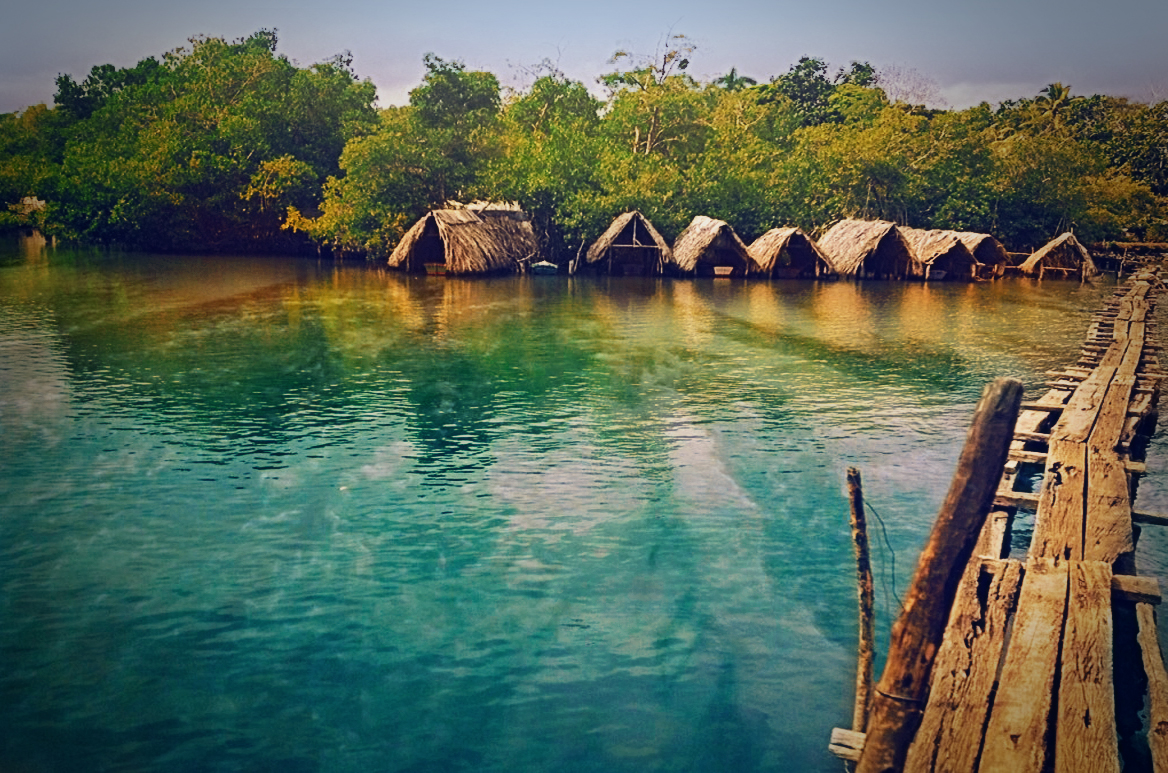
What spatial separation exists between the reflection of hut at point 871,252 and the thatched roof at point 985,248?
2098 mm

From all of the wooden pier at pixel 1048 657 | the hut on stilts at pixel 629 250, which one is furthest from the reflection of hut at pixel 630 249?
the wooden pier at pixel 1048 657

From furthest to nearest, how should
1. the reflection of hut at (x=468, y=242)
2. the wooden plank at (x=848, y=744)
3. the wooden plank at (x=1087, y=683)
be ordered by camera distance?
the reflection of hut at (x=468, y=242)
the wooden plank at (x=848, y=744)
the wooden plank at (x=1087, y=683)

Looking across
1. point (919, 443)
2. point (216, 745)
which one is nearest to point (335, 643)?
point (216, 745)

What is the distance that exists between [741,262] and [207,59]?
2574 cm

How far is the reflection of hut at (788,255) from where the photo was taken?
29517mm

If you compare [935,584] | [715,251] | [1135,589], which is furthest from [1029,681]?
[715,251]

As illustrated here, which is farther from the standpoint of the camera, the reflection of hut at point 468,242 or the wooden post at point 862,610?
the reflection of hut at point 468,242

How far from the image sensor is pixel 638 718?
5008 mm

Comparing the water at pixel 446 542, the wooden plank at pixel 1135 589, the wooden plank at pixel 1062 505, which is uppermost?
the wooden plank at pixel 1062 505

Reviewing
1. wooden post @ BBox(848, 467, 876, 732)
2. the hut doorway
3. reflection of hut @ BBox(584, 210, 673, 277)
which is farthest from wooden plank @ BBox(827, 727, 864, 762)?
the hut doorway

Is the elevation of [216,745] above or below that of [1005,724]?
below

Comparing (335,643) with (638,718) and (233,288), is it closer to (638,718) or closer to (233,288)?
(638,718)

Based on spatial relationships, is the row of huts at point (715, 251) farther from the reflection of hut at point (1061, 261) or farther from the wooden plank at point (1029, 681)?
the wooden plank at point (1029, 681)

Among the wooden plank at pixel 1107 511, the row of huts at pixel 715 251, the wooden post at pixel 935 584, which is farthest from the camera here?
the row of huts at pixel 715 251
